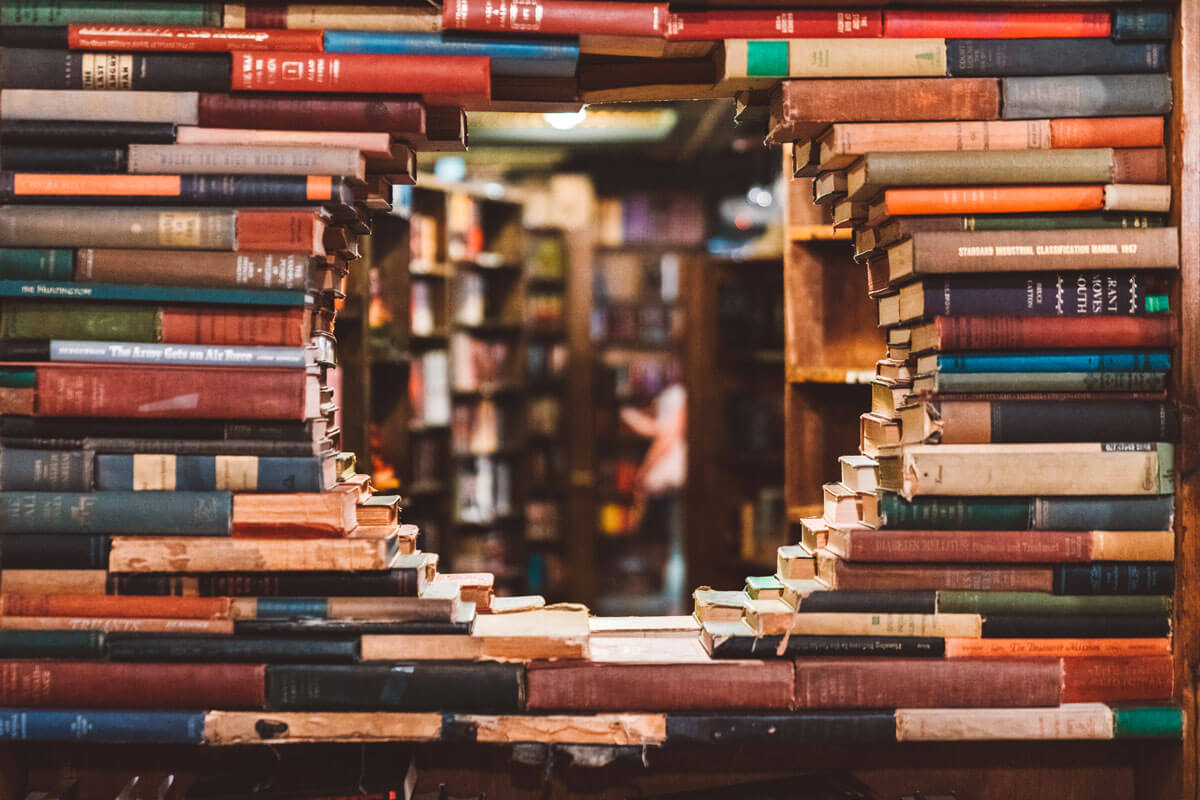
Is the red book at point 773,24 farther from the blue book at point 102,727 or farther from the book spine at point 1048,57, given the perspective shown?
the blue book at point 102,727

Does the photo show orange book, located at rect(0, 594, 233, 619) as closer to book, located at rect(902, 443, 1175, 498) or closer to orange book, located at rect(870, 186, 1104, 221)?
book, located at rect(902, 443, 1175, 498)

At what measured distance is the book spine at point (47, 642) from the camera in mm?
1302

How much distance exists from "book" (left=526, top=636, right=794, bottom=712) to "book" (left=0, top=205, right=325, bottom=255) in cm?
78

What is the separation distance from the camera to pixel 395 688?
1306mm

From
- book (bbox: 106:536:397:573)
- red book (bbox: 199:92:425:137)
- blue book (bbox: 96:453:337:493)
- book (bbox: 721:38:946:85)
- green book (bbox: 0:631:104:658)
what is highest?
book (bbox: 721:38:946:85)

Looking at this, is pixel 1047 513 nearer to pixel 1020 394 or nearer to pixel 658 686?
pixel 1020 394

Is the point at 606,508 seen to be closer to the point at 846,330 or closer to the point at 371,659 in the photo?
the point at 846,330

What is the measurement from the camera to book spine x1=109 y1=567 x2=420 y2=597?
131 cm

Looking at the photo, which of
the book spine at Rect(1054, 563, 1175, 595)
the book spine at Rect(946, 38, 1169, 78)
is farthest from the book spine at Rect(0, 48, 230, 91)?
the book spine at Rect(1054, 563, 1175, 595)

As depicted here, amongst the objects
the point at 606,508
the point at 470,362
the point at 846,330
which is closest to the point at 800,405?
the point at 846,330

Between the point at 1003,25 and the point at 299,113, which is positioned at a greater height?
the point at 1003,25

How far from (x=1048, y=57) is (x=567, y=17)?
0.77 metres

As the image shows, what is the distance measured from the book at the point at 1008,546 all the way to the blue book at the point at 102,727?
107 centimetres

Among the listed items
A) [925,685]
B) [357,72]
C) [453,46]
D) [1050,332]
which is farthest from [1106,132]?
[357,72]
